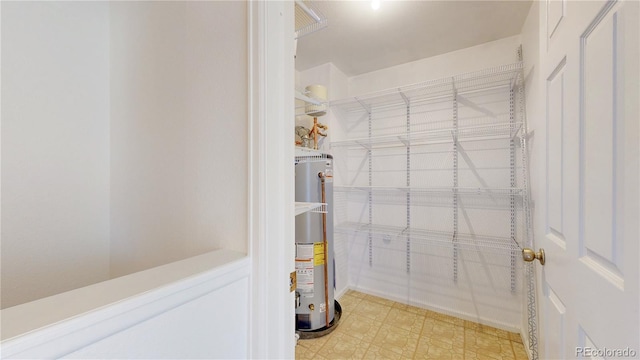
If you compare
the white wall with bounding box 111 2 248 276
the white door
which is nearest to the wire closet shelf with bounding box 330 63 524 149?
the white door

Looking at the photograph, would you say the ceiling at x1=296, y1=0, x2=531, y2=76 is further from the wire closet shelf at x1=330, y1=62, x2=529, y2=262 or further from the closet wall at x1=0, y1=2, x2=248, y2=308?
the closet wall at x1=0, y1=2, x2=248, y2=308

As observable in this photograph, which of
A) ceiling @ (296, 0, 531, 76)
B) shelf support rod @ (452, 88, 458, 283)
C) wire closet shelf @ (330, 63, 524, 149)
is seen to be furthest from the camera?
shelf support rod @ (452, 88, 458, 283)

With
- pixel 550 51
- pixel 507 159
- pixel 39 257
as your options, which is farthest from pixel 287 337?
pixel 507 159

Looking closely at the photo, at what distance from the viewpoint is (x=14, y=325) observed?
37 cm

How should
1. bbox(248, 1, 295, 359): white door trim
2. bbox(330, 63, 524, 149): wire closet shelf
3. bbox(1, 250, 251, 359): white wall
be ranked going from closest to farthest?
1. bbox(1, 250, 251, 359): white wall
2. bbox(248, 1, 295, 359): white door trim
3. bbox(330, 63, 524, 149): wire closet shelf

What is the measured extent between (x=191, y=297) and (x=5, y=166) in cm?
92

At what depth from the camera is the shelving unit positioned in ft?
6.49

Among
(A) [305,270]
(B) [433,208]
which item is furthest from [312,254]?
(B) [433,208]

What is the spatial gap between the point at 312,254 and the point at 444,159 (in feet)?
4.75

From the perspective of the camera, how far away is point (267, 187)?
685 mm

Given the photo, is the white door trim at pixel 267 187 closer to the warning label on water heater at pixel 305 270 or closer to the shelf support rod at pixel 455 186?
the warning label on water heater at pixel 305 270

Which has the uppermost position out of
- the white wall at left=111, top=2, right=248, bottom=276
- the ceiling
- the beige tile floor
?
the ceiling

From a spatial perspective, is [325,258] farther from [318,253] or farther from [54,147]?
[54,147]

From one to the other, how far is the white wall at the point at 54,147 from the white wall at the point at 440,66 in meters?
2.14
